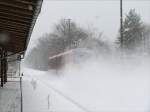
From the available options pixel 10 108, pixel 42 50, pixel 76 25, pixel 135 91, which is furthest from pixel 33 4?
pixel 42 50

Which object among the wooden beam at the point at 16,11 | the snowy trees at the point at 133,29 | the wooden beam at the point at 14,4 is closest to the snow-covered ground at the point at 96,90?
the wooden beam at the point at 16,11

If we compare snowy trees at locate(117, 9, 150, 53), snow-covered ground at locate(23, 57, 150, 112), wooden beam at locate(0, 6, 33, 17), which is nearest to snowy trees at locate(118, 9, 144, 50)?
snowy trees at locate(117, 9, 150, 53)

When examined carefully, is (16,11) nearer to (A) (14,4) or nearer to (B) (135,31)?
(A) (14,4)

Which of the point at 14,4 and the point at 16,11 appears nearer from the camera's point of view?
the point at 14,4

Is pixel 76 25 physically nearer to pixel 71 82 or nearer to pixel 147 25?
pixel 147 25

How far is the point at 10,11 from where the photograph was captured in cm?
582

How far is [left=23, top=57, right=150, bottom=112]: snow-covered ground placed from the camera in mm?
11359

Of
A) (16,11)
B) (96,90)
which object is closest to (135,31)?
(96,90)

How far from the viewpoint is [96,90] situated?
56.1 ft

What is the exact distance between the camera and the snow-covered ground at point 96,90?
37.3ft

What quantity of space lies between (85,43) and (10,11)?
63.7 m

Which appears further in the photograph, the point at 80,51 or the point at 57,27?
the point at 57,27

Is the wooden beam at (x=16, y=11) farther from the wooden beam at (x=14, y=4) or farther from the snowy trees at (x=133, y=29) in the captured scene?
the snowy trees at (x=133, y=29)

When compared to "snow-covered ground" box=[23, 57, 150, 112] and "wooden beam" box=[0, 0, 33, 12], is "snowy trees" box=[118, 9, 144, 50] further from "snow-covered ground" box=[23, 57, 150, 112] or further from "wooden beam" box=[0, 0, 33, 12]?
"wooden beam" box=[0, 0, 33, 12]
